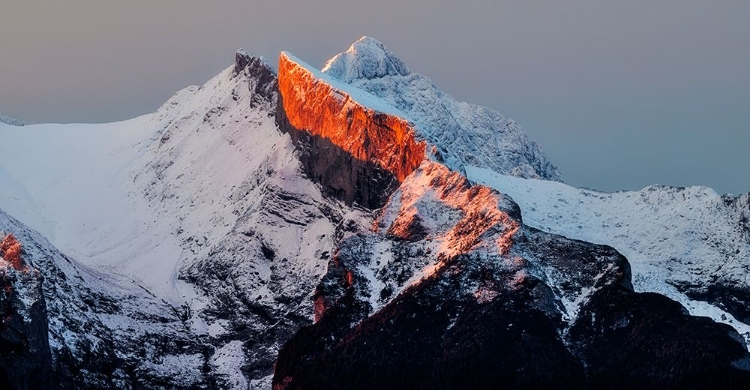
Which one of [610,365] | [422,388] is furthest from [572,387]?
[422,388]

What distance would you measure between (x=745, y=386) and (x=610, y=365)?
18.5 metres

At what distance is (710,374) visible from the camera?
192 meters

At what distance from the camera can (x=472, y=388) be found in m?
197

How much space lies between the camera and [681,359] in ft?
641

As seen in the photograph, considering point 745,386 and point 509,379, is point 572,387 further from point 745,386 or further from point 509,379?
point 745,386

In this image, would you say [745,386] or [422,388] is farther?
[422,388]

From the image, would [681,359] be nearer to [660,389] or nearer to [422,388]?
[660,389]

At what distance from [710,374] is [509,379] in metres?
24.0

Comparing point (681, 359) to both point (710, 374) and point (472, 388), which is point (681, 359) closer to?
point (710, 374)

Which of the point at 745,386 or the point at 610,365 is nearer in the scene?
the point at 745,386

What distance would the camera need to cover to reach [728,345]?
196250mm

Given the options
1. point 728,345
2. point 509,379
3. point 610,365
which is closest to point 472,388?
point 509,379

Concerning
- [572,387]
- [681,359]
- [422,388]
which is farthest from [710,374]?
[422,388]

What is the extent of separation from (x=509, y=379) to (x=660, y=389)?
18.3 meters
